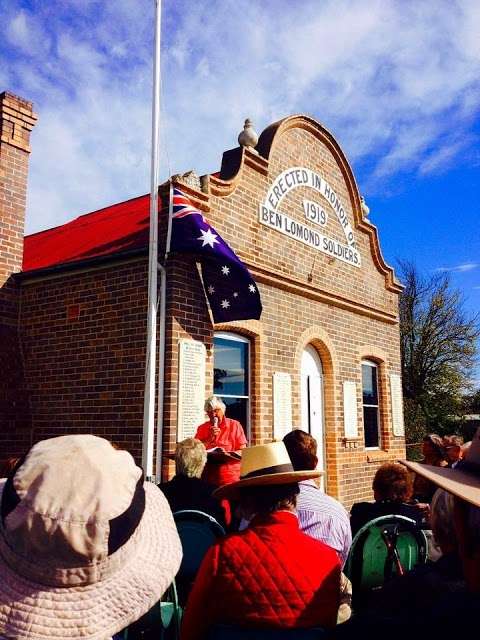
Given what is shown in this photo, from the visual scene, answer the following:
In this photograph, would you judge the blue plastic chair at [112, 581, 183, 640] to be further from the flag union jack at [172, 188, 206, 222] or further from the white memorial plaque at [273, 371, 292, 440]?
the white memorial plaque at [273, 371, 292, 440]

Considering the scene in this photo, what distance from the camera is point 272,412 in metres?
8.34

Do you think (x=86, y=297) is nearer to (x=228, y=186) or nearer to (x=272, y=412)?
(x=228, y=186)

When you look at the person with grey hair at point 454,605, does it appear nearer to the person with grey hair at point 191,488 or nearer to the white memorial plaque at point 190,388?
the person with grey hair at point 191,488

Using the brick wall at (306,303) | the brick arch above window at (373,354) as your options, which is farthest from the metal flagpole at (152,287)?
the brick arch above window at (373,354)

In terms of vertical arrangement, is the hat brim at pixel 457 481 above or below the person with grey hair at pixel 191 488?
above

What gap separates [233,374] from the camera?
8070 millimetres

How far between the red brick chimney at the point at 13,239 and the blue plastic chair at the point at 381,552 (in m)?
5.59

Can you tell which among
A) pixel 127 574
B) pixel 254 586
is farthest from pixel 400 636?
pixel 254 586

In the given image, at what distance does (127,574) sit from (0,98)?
8.46 metres

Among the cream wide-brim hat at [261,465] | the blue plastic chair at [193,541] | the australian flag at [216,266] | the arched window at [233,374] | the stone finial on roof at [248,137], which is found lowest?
the blue plastic chair at [193,541]

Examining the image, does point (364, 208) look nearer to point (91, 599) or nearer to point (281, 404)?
point (281, 404)

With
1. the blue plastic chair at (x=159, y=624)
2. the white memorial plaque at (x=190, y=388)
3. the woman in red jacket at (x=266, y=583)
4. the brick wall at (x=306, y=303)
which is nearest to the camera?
the woman in red jacket at (x=266, y=583)

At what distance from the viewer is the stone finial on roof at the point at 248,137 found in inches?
350

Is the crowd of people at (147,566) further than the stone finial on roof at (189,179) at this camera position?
No
